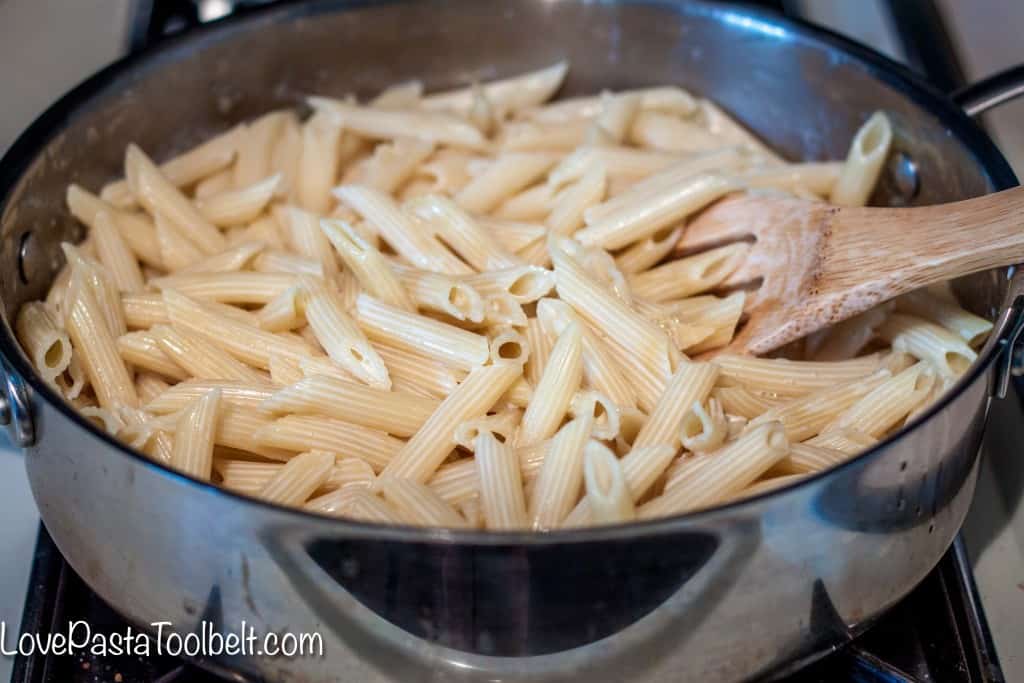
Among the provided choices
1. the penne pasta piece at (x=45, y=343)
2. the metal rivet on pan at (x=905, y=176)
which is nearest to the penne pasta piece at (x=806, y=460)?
the metal rivet on pan at (x=905, y=176)

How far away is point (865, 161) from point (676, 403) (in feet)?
2.29

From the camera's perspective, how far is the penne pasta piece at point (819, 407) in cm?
154

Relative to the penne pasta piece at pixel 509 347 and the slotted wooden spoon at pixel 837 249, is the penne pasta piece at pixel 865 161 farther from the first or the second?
the penne pasta piece at pixel 509 347

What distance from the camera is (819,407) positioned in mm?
1564

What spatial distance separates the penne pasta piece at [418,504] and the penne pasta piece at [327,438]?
13 cm

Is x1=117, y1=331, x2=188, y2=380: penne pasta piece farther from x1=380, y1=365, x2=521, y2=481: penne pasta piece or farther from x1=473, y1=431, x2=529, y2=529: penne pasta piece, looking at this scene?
x1=473, y1=431, x2=529, y2=529: penne pasta piece

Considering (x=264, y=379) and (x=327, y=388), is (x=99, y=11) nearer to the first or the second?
(x=264, y=379)

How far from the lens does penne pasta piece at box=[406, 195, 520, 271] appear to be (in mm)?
1751

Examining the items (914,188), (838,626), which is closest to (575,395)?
(838,626)

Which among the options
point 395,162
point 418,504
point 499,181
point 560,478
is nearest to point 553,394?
point 560,478

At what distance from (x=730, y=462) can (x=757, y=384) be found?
319mm

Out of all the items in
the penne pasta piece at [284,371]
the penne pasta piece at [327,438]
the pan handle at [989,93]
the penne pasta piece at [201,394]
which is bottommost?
the penne pasta piece at [327,438]

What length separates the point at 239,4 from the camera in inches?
97.7

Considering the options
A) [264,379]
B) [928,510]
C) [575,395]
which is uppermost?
[264,379]
